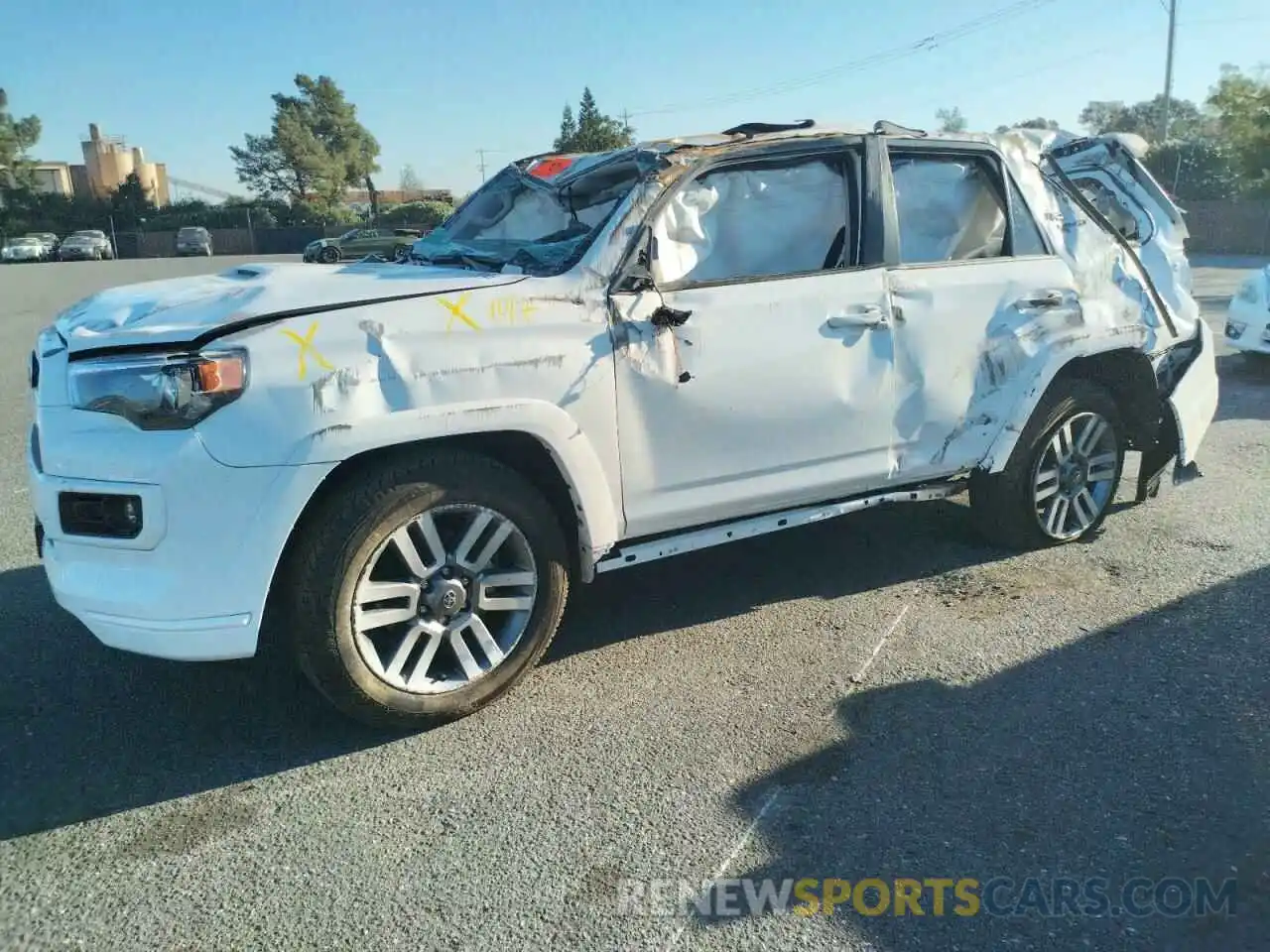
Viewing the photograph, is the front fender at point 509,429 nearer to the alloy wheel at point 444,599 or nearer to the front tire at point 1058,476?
the alloy wheel at point 444,599

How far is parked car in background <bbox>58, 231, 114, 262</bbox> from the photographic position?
4875cm

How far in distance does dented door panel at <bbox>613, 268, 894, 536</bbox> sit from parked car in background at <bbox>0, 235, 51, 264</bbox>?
173 ft

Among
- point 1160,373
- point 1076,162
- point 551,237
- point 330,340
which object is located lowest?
point 1160,373

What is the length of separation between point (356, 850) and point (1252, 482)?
559cm

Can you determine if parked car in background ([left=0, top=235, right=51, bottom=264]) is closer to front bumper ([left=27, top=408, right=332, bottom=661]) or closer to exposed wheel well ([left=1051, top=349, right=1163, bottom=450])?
front bumper ([left=27, top=408, right=332, bottom=661])

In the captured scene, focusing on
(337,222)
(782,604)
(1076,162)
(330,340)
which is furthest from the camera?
(337,222)

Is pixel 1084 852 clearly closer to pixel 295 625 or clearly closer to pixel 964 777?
pixel 964 777

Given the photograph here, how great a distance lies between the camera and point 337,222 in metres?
64.3

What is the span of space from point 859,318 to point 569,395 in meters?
1.30

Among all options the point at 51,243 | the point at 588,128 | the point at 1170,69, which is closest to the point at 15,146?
the point at 51,243

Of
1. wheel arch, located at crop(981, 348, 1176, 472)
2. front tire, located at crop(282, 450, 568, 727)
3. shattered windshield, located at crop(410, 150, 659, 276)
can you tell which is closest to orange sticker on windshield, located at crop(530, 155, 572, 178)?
shattered windshield, located at crop(410, 150, 659, 276)

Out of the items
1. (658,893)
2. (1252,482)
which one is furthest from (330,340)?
(1252,482)

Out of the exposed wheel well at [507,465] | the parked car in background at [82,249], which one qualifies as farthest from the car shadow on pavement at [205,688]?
the parked car in background at [82,249]

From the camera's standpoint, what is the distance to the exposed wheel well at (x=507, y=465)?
301cm
